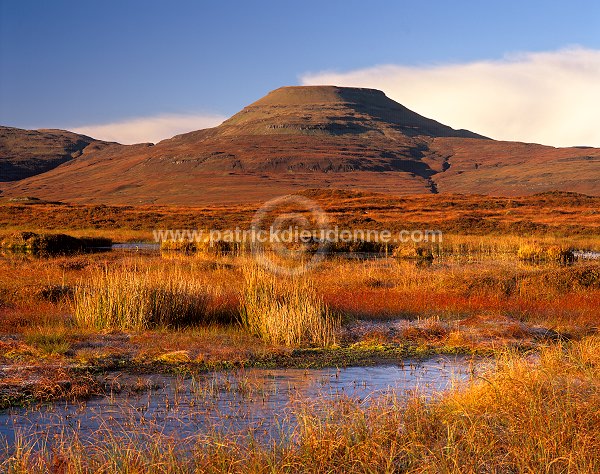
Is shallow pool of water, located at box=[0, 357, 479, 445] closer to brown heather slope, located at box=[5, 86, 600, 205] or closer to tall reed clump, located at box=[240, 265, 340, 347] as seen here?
tall reed clump, located at box=[240, 265, 340, 347]

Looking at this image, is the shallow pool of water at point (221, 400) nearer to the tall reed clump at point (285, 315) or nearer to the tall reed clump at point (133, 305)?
the tall reed clump at point (285, 315)

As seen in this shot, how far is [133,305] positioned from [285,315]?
10.1 ft

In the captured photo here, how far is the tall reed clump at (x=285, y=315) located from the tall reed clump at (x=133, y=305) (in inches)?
52.4

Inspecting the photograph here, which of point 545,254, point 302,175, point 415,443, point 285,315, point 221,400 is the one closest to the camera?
point 415,443

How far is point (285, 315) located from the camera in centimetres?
1390

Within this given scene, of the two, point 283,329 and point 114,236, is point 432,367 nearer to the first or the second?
point 283,329

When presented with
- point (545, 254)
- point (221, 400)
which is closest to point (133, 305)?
point (221, 400)

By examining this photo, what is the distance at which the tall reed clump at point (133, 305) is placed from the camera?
14.7m

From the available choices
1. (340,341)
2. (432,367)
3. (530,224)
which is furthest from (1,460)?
(530,224)

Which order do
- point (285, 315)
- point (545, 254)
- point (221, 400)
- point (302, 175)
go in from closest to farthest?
point (221, 400), point (285, 315), point (545, 254), point (302, 175)

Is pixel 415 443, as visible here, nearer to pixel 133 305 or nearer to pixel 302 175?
pixel 133 305

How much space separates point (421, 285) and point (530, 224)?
3506 centimetres

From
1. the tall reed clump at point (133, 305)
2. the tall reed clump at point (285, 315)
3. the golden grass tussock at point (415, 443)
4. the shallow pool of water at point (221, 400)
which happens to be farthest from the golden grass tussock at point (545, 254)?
the golden grass tussock at point (415, 443)

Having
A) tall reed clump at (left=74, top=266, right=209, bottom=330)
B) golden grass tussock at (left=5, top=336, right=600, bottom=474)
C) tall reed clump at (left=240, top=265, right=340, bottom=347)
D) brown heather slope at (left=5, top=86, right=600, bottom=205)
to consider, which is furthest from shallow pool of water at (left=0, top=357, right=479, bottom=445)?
brown heather slope at (left=5, top=86, right=600, bottom=205)
